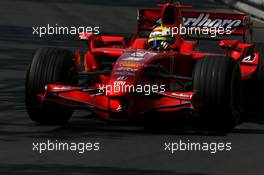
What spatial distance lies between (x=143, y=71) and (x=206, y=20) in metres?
3.17

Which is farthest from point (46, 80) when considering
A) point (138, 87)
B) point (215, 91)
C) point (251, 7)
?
point (251, 7)

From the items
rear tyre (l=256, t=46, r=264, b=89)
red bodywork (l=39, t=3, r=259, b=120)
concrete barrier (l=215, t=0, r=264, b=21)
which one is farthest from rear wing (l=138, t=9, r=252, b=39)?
concrete barrier (l=215, t=0, r=264, b=21)

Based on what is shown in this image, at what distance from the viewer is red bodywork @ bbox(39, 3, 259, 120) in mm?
11484

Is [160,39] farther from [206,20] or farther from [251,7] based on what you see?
[251,7]

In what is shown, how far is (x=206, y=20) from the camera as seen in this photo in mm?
14766

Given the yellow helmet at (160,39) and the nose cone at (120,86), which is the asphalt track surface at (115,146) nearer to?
the nose cone at (120,86)

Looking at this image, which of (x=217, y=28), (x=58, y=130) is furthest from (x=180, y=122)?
(x=217, y=28)

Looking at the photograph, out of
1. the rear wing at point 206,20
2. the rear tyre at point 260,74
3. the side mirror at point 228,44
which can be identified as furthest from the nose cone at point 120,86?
the rear wing at point 206,20

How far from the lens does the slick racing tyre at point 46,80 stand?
38.5 ft

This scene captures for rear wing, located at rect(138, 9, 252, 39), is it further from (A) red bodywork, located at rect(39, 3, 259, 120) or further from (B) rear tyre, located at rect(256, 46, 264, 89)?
(B) rear tyre, located at rect(256, 46, 264, 89)

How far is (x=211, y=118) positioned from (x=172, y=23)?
2701mm

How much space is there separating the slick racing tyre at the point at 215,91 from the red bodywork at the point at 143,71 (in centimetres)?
15

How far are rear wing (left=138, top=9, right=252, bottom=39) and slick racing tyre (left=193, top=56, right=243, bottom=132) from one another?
9.30 feet

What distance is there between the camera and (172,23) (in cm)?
1389
